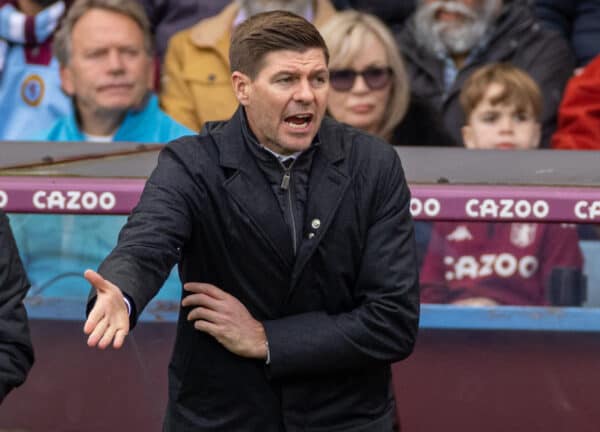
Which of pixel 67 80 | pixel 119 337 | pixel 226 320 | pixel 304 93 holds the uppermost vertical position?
pixel 304 93

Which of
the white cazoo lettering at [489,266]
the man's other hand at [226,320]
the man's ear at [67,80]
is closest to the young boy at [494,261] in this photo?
the white cazoo lettering at [489,266]

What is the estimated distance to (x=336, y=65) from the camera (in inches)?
169

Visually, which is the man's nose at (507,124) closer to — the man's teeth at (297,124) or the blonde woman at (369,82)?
the blonde woman at (369,82)

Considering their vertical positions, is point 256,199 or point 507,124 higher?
point 256,199

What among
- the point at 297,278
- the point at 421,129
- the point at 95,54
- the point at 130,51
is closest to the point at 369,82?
the point at 421,129

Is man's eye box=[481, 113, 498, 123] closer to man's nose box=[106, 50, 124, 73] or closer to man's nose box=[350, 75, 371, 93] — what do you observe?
man's nose box=[350, 75, 371, 93]

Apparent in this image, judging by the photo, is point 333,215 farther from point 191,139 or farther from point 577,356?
point 577,356

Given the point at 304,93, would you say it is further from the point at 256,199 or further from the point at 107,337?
the point at 107,337

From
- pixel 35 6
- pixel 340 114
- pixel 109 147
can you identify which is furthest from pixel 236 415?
pixel 35 6

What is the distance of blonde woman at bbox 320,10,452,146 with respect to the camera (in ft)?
14.0

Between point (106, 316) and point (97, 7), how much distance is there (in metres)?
2.55

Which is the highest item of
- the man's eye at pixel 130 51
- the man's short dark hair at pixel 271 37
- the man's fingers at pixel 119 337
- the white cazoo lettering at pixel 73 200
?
the man's short dark hair at pixel 271 37

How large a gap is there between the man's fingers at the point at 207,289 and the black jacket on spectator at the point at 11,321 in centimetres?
31

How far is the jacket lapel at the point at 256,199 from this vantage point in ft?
7.63
